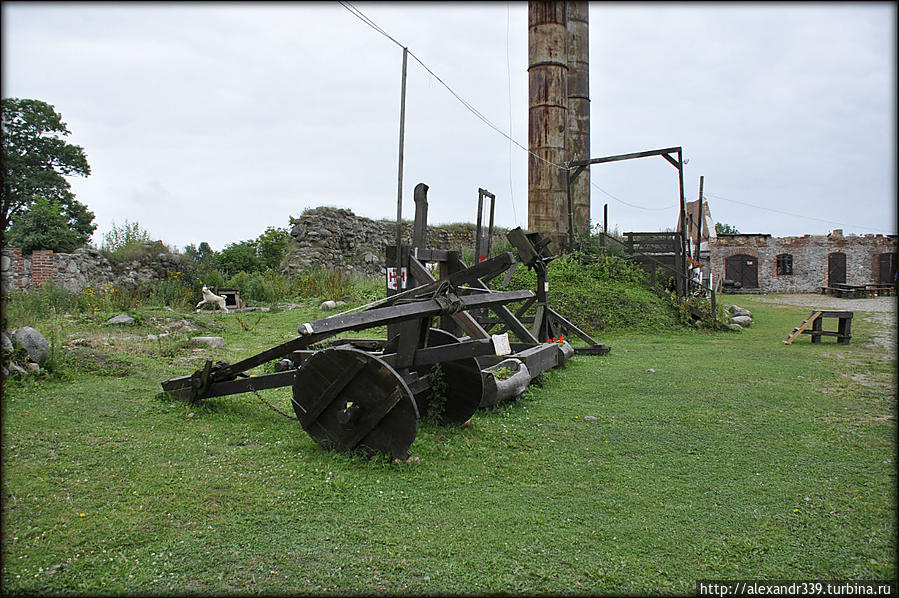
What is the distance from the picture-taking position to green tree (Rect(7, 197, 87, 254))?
17844mm

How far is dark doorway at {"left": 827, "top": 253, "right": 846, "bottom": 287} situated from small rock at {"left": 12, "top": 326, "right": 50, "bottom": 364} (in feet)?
132

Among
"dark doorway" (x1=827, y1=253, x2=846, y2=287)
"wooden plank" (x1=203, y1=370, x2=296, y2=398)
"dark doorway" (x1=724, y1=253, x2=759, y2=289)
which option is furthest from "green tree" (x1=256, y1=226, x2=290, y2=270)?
"dark doorway" (x1=827, y1=253, x2=846, y2=287)

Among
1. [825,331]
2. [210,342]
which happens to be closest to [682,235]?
[825,331]

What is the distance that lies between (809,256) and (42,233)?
3901 cm

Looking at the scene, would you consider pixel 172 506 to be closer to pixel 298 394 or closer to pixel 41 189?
pixel 298 394

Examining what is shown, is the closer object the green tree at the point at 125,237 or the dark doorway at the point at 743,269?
the green tree at the point at 125,237

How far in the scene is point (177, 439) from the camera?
499 cm

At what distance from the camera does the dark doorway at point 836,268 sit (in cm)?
3591

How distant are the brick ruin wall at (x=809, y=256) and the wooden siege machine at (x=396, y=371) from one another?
33638 millimetres

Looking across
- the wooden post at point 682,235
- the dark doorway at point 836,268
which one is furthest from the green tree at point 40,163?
the dark doorway at point 836,268

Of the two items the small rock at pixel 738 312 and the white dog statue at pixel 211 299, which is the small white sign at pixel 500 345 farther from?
the small rock at pixel 738 312

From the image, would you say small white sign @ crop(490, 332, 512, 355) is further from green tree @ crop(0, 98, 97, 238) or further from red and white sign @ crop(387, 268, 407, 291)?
green tree @ crop(0, 98, 97, 238)

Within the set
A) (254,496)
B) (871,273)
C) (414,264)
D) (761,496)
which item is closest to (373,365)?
(254,496)

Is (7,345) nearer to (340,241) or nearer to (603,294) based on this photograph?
(603,294)
